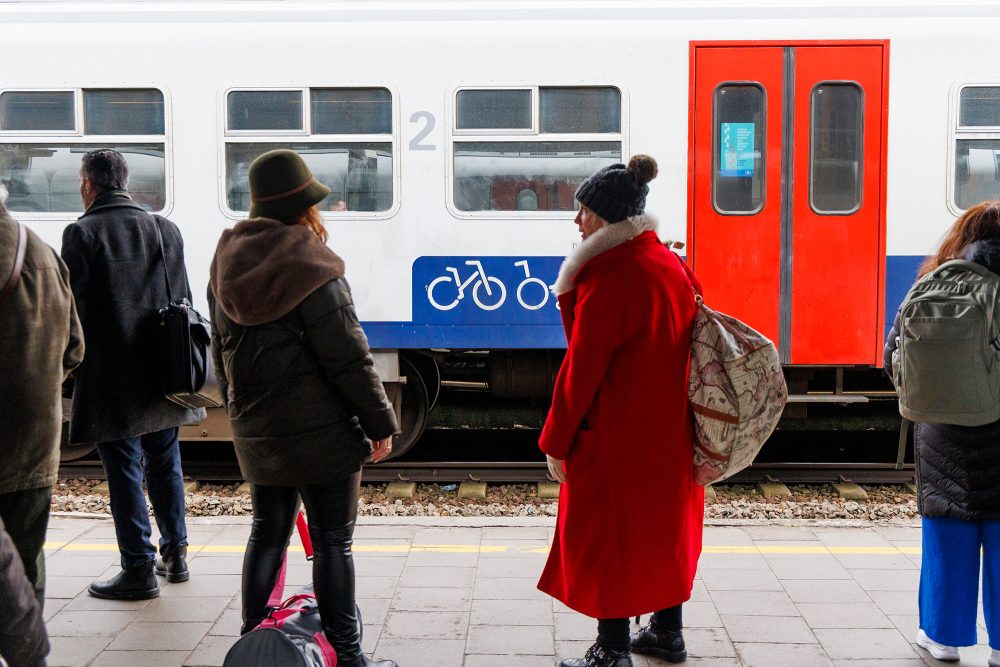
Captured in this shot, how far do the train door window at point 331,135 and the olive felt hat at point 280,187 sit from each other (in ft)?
10.0

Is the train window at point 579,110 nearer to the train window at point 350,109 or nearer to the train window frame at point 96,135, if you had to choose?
the train window at point 350,109

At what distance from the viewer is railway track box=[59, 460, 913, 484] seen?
6582mm

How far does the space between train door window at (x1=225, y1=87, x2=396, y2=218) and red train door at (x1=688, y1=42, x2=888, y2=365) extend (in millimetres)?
1984

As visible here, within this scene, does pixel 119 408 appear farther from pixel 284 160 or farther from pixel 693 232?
pixel 693 232

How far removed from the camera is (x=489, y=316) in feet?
20.6

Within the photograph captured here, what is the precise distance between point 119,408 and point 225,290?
1308 millimetres

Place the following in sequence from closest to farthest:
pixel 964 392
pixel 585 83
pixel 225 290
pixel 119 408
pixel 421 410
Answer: pixel 225 290
pixel 964 392
pixel 119 408
pixel 585 83
pixel 421 410

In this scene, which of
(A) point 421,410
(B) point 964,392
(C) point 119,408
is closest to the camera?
(B) point 964,392

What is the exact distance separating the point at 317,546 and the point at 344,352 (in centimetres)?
71

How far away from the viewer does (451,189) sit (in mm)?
6266

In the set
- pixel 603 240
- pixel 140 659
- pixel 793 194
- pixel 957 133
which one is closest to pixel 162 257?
pixel 140 659

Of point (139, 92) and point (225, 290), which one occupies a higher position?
point (139, 92)

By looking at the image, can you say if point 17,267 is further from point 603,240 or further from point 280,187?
point 603,240

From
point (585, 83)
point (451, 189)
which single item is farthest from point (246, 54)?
point (585, 83)
